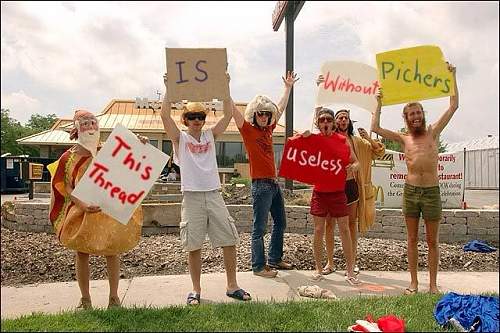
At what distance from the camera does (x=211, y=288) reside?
4.42 metres

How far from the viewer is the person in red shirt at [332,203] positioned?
4.69m

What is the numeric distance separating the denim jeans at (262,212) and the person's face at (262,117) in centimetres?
58

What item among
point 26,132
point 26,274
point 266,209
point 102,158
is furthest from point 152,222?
point 26,132

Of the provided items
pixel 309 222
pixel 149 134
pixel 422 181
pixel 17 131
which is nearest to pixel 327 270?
pixel 422 181

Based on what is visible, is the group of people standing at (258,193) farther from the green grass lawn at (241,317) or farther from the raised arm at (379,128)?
the green grass lawn at (241,317)

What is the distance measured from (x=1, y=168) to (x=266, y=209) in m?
21.1

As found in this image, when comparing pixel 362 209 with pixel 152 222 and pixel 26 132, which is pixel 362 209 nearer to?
pixel 152 222

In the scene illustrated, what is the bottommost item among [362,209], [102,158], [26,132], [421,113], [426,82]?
[362,209]

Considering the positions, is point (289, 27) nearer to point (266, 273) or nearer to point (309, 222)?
point (309, 222)

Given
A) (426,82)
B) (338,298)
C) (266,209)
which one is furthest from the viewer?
(266,209)

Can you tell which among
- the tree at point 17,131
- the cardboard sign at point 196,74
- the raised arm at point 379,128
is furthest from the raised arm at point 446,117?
the tree at point 17,131

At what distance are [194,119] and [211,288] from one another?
1604 mm

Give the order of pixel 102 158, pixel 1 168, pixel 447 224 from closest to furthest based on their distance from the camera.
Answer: pixel 102 158 < pixel 447 224 < pixel 1 168

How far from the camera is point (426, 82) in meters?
4.41
